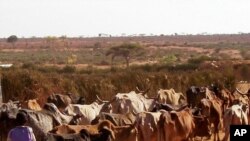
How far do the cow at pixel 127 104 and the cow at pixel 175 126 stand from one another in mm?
2260

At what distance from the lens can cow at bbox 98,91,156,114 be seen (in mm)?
15834

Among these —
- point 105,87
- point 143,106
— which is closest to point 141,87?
point 105,87

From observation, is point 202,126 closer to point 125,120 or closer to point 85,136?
point 125,120

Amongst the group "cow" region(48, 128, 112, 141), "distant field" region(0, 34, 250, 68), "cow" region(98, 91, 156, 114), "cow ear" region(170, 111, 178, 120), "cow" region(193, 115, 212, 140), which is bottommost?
"distant field" region(0, 34, 250, 68)

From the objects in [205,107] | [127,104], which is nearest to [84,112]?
[127,104]

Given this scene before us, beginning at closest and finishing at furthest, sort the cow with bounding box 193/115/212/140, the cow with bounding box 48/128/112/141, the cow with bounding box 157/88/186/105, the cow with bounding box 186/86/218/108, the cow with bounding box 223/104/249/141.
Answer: the cow with bounding box 48/128/112/141, the cow with bounding box 223/104/249/141, the cow with bounding box 193/115/212/140, the cow with bounding box 186/86/218/108, the cow with bounding box 157/88/186/105

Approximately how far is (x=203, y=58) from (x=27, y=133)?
42.0 meters

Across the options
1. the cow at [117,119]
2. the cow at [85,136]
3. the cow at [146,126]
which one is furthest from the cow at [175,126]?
the cow at [85,136]

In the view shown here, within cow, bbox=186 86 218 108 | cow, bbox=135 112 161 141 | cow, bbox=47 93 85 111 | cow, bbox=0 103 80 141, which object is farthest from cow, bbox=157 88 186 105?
cow, bbox=135 112 161 141

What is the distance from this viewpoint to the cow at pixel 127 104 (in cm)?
1583

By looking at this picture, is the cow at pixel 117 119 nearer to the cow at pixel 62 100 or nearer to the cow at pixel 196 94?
the cow at pixel 62 100

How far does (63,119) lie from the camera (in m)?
13.9

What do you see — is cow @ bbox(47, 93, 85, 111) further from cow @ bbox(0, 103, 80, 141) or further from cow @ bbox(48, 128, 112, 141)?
cow @ bbox(48, 128, 112, 141)

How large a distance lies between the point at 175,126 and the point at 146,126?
95cm
